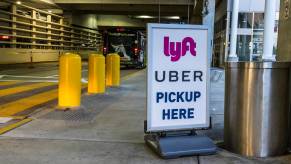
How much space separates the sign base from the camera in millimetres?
4551

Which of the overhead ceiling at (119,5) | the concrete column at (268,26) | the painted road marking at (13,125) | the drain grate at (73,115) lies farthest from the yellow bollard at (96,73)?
the overhead ceiling at (119,5)

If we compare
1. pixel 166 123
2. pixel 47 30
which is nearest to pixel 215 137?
pixel 166 123

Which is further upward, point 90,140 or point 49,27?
point 49,27

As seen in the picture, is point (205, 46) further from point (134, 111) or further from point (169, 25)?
point (134, 111)

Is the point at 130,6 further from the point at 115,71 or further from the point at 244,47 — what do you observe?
the point at 115,71

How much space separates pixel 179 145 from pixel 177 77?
0.82 meters

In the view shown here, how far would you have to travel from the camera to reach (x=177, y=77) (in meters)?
4.76

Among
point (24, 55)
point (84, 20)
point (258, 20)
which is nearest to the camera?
point (258, 20)

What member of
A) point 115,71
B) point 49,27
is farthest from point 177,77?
point 49,27

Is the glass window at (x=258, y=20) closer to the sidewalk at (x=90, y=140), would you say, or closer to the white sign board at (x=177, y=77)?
the sidewalk at (x=90, y=140)

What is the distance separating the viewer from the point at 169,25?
4652 mm

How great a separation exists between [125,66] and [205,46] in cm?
2149

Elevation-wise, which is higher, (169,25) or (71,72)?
(169,25)

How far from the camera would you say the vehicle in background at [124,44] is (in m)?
25.5
